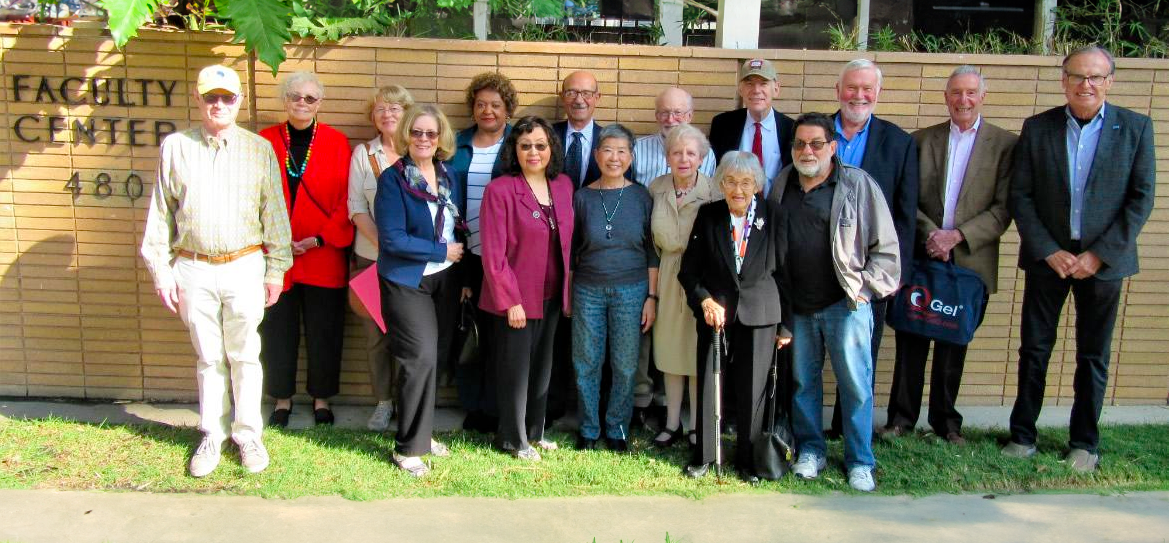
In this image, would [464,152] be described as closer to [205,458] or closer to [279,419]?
[279,419]

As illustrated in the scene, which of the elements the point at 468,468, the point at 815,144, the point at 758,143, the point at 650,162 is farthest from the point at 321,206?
the point at 815,144

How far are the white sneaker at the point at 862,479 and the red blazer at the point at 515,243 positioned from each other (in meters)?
1.66

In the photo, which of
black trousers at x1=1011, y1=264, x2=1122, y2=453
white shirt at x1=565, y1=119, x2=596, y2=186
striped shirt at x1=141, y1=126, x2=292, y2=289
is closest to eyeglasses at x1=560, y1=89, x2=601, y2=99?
white shirt at x1=565, y1=119, x2=596, y2=186

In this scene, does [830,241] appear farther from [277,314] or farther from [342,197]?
[277,314]

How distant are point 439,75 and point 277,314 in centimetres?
160

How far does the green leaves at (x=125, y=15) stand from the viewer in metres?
4.37

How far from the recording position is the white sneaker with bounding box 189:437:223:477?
425cm

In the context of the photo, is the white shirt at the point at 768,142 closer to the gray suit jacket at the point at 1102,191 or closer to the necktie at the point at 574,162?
the necktie at the point at 574,162

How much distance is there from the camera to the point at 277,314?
16.2ft

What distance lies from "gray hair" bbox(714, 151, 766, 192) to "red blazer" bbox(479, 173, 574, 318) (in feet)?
2.60

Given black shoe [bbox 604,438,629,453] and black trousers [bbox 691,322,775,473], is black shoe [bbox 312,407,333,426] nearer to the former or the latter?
black shoe [bbox 604,438,629,453]

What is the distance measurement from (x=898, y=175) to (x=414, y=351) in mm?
2526

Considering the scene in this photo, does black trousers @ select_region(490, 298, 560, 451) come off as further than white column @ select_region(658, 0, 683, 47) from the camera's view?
No

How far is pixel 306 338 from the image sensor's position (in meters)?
5.06
